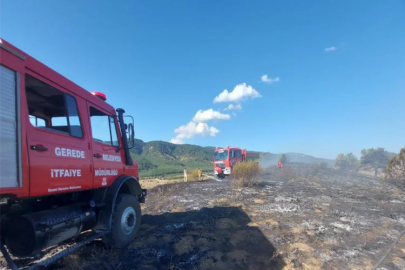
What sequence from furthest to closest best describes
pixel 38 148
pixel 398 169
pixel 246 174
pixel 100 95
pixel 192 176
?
pixel 192 176
pixel 398 169
pixel 246 174
pixel 100 95
pixel 38 148

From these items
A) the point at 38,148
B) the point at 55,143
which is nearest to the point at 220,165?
the point at 55,143

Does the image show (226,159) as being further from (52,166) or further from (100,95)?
(52,166)

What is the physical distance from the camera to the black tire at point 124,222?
400 centimetres

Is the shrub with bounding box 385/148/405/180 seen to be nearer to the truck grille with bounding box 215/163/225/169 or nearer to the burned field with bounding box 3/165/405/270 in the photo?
the burned field with bounding box 3/165/405/270

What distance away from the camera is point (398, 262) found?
372cm

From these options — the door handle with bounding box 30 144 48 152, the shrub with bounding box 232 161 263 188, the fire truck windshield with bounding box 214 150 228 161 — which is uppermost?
the door handle with bounding box 30 144 48 152

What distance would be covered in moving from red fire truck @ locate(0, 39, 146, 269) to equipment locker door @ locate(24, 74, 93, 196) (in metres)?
0.01

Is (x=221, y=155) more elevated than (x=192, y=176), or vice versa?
(x=221, y=155)

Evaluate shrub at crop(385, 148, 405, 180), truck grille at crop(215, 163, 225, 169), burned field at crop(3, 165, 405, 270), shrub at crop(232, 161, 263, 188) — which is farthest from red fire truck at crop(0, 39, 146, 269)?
shrub at crop(385, 148, 405, 180)

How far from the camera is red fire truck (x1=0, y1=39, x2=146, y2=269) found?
2.33 meters

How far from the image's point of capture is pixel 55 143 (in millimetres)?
2920

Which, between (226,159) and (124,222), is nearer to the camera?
(124,222)

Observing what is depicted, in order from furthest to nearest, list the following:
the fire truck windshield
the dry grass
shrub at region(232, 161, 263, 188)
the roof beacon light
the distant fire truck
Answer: the dry grass, the fire truck windshield, the distant fire truck, shrub at region(232, 161, 263, 188), the roof beacon light

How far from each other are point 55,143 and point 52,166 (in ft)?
1.08
